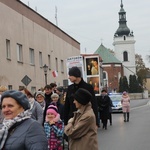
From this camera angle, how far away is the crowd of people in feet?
12.3

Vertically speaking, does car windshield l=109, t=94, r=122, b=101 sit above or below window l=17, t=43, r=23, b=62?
below

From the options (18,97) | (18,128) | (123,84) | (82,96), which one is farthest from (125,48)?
(18,128)

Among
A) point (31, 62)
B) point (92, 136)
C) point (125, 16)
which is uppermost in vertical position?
point (125, 16)

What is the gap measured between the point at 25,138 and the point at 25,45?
29752mm

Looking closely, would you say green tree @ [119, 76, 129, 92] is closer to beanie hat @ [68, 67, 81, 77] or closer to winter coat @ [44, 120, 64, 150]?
winter coat @ [44, 120, 64, 150]

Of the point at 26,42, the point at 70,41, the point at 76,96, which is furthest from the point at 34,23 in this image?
the point at 76,96

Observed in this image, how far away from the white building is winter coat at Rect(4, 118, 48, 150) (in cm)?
2446

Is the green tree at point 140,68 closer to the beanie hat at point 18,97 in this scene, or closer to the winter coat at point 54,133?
the winter coat at point 54,133

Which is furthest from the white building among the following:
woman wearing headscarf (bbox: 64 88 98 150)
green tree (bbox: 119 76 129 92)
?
green tree (bbox: 119 76 129 92)

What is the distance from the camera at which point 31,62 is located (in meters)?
35.5

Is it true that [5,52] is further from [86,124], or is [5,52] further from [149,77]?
[149,77]

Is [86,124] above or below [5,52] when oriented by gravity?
below

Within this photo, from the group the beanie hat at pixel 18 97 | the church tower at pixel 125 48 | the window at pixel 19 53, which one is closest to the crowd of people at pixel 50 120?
the beanie hat at pixel 18 97

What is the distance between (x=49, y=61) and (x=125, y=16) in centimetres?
8658
